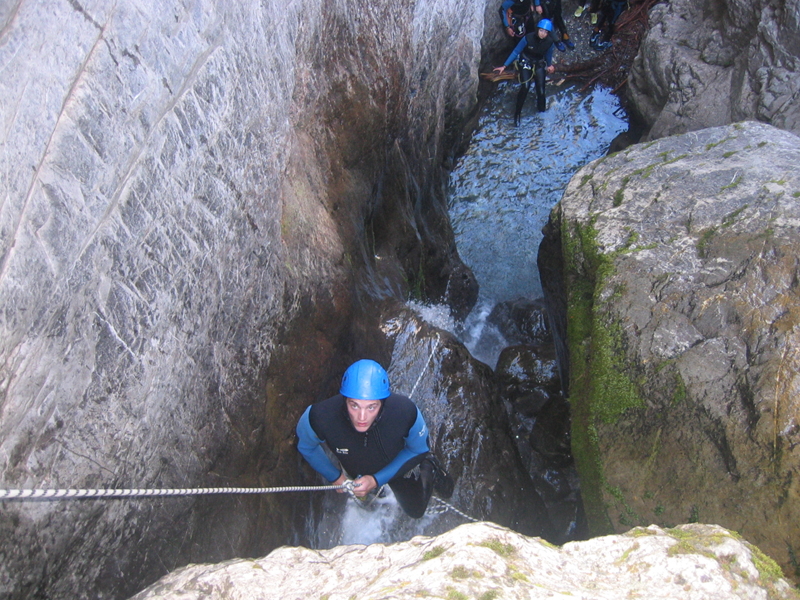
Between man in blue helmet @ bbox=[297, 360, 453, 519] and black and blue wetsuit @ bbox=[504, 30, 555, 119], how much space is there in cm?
818

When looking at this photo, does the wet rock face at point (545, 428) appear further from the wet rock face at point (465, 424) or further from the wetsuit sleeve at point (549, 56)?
the wetsuit sleeve at point (549, 56)

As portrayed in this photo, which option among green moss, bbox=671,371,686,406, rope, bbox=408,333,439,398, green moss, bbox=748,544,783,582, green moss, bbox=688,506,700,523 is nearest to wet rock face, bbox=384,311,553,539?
rope, bbox=408,333,439,398

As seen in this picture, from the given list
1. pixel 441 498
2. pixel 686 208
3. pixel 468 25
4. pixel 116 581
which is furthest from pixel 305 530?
pixel 468 25

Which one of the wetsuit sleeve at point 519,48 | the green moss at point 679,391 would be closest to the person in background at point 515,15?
the wetsuit sleeve at point 519,48

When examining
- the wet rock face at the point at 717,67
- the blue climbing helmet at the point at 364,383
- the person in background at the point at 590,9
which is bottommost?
the blue climbing helmet at the point at 364,383

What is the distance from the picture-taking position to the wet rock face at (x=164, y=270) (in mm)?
1929

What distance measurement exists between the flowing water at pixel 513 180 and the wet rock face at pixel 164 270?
3.68 meters

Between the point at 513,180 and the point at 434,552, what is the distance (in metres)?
8.29

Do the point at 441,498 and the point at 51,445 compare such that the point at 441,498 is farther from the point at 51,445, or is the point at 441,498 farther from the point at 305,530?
the point at 51,445

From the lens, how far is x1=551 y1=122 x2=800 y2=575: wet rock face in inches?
112

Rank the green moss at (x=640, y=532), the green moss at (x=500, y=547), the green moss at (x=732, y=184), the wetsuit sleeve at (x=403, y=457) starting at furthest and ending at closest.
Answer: the green moss at (x=732, y=184), the wetsuit sleeve at (x=403, y=457), the green moss at (x=640, y=532), the green moss at (x=500, y=547)

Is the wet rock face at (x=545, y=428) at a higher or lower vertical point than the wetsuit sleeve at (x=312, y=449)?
lower

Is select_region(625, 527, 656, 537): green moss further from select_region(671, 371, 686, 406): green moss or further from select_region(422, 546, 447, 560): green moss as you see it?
select_region(671, 371, 686, 406): green moss

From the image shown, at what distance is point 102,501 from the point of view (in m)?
2.29
